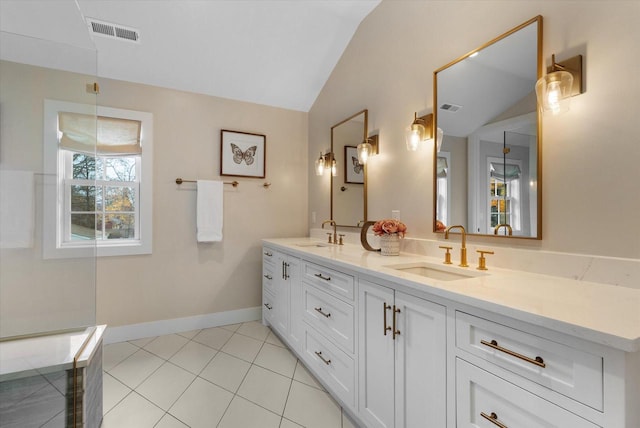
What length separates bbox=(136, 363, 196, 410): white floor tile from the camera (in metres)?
1.88

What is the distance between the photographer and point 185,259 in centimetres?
300

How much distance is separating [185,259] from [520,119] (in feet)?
9.75

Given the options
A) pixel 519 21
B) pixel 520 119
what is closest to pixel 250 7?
pixel 519 21

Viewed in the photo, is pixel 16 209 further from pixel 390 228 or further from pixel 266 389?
pixel 390 228

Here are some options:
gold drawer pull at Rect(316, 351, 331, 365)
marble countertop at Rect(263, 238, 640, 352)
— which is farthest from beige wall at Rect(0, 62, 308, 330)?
marble countertop at Rect(263, 238, 640, 352)

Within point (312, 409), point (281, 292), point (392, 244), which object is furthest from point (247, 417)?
point (392, 244)

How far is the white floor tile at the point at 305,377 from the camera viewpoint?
Answer: 2.04 meters

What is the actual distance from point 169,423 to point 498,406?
1685 mm

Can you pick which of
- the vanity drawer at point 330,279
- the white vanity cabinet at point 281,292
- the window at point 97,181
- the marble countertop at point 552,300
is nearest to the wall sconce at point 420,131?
the marble countertop at point 552,300

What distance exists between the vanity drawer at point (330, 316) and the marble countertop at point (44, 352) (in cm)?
124

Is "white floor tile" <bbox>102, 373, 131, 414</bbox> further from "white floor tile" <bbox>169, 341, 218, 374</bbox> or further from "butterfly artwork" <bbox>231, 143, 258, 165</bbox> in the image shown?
"butterfly artwork" <bbox>231, 143, 258, 165</bbox>

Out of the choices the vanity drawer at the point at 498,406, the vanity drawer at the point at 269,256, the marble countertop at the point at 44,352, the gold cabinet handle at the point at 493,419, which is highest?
the vanity drawer at the point at 269,256

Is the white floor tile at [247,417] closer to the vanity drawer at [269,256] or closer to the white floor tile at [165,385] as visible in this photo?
the white floor tile at [165,385]

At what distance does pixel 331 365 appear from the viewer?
71.6 inches
